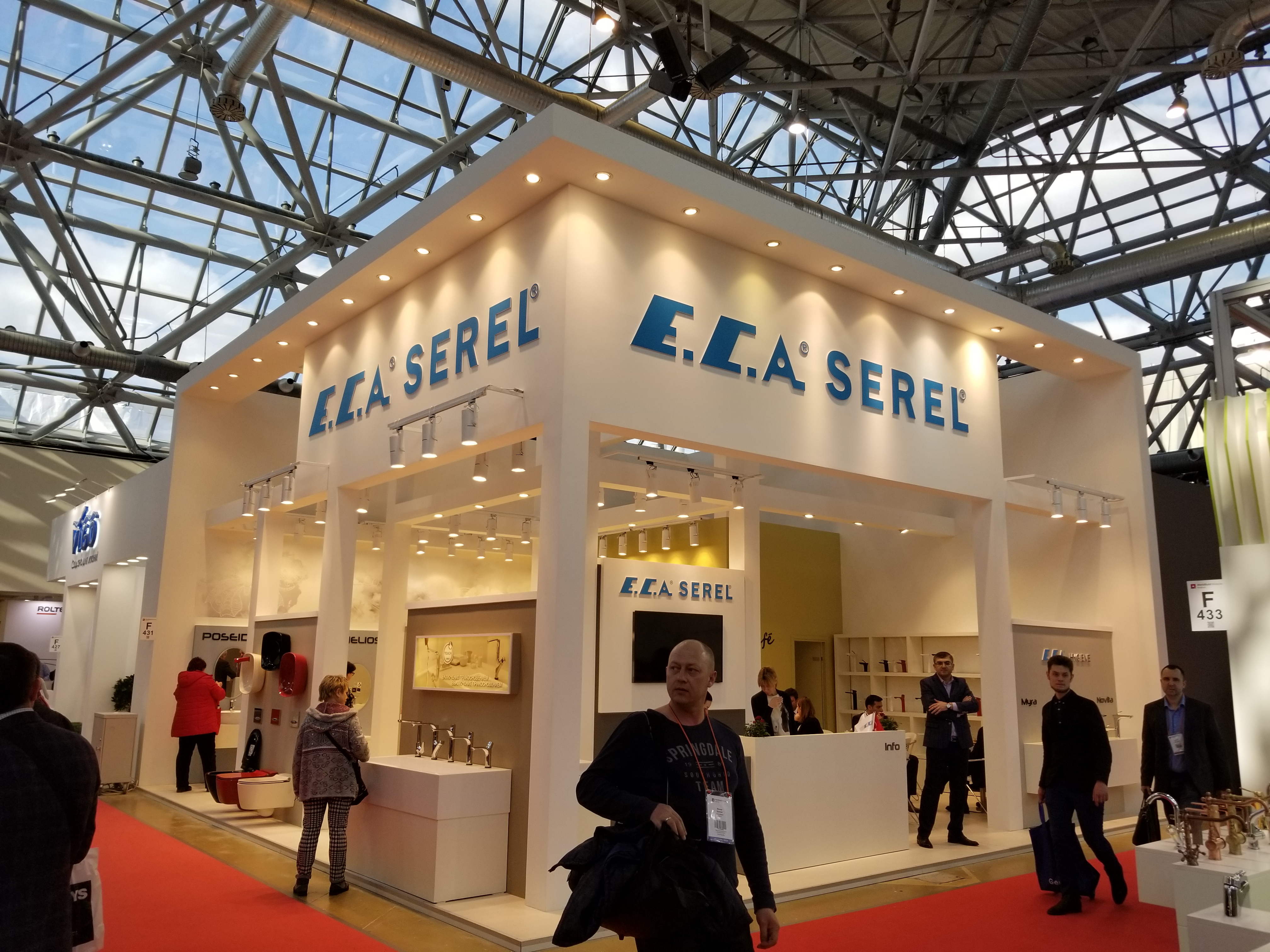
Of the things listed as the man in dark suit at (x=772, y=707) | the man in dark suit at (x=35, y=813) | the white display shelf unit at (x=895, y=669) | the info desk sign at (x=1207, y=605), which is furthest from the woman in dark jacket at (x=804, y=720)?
the man in dark suit at (x=35, y=813)

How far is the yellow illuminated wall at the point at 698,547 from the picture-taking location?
12.7 meters

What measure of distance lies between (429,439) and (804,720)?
4.18 m

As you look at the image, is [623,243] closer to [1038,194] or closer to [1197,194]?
[1038,194]

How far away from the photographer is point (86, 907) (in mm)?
2953

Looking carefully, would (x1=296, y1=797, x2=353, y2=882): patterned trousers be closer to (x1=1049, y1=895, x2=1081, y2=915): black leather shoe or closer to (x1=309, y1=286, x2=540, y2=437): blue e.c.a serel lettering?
(x1=309, y1=286, x2=540, y2=437): blue e.c.a serel lettering

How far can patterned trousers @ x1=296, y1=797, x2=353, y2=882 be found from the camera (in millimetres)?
5855

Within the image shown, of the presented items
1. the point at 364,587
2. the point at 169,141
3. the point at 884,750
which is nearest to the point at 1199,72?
the point at 884,750

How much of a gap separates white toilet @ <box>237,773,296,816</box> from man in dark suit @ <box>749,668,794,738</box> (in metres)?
3.94

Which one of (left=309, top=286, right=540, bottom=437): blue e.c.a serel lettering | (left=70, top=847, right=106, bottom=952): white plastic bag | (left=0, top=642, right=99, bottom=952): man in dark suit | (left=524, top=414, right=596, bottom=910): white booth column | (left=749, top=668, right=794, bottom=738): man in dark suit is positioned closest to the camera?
(left=0, top=642, right=99, bottom=952): man in dark suit

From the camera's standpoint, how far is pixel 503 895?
582 cm

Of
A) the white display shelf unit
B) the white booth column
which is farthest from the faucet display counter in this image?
the white display shelf unit

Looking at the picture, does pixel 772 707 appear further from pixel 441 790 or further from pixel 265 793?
pixel 265 793

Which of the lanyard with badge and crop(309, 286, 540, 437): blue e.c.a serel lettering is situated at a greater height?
crop(309, 286, 540, 437): blue e.c.a serel lettering

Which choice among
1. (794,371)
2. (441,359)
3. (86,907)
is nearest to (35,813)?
(86,907)
